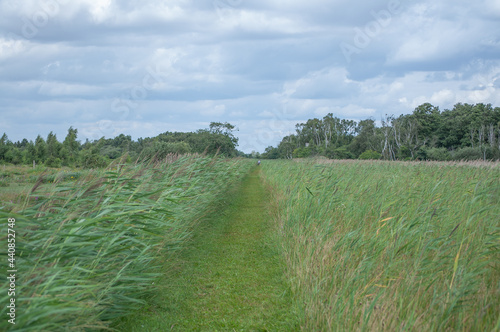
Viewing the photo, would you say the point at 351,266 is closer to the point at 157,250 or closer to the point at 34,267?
the point at 157,250

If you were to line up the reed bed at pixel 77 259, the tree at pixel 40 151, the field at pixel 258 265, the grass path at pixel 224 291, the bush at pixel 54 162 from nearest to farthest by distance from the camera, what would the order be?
the reed bed at pixel 77 259
the field at pixel 258 265
the grass path at pixel 224 291
the bush at pixel 54 162
the tree at pixel 40 151

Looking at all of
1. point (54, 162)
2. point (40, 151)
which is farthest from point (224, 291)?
point (40, 151)

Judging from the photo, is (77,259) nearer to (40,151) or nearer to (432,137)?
(40,151)

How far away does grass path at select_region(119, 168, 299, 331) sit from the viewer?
358 centimetres

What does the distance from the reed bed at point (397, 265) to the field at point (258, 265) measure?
0.06ft

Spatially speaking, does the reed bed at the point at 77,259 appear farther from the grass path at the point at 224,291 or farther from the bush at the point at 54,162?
the bush at the point at 54,162

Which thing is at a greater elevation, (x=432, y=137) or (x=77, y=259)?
(x=432, y=137)

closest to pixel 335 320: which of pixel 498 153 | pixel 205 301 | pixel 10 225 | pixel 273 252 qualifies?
pixel 205 301

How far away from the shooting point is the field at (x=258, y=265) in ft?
8.57

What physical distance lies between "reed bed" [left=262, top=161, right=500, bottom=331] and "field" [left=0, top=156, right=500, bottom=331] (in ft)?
0.06

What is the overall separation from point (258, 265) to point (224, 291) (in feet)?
3.57

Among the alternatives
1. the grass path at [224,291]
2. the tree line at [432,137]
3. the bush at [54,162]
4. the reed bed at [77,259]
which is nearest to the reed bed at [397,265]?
the grass path at [224,291]

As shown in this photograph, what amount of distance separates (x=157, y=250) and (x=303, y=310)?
2.09 meters

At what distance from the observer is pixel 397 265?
3490mm
